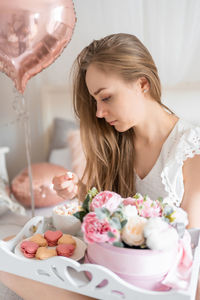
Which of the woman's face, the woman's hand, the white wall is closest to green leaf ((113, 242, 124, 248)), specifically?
the woman's hand

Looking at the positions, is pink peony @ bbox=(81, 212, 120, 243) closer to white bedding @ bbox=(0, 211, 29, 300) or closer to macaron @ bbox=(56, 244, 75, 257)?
macaron @ bbox=(56, 244, 75, 257)

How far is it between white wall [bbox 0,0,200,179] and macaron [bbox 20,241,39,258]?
2.68ft

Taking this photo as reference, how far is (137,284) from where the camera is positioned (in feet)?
2.40

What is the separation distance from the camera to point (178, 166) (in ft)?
3.57

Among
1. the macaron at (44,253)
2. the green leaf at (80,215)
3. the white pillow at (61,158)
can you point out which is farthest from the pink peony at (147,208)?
the white pillow at (61,158)

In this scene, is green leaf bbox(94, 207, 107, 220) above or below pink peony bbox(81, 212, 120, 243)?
above

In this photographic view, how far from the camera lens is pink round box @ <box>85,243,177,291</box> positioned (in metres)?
0.71

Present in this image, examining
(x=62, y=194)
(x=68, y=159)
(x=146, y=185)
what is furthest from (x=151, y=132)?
(x=68, y=159)

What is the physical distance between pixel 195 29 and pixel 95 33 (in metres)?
0.40

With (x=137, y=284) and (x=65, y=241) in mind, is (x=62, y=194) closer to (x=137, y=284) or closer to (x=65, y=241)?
(x=65, y=241)

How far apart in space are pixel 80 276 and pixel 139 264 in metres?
0.16

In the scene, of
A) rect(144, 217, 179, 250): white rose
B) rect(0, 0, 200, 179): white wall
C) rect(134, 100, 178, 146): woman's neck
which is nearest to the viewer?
rect(144, 217, 179, 250): white rose

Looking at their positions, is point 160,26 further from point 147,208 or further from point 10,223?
point 10,223

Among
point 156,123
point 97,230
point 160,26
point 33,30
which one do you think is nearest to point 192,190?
point 156,123
